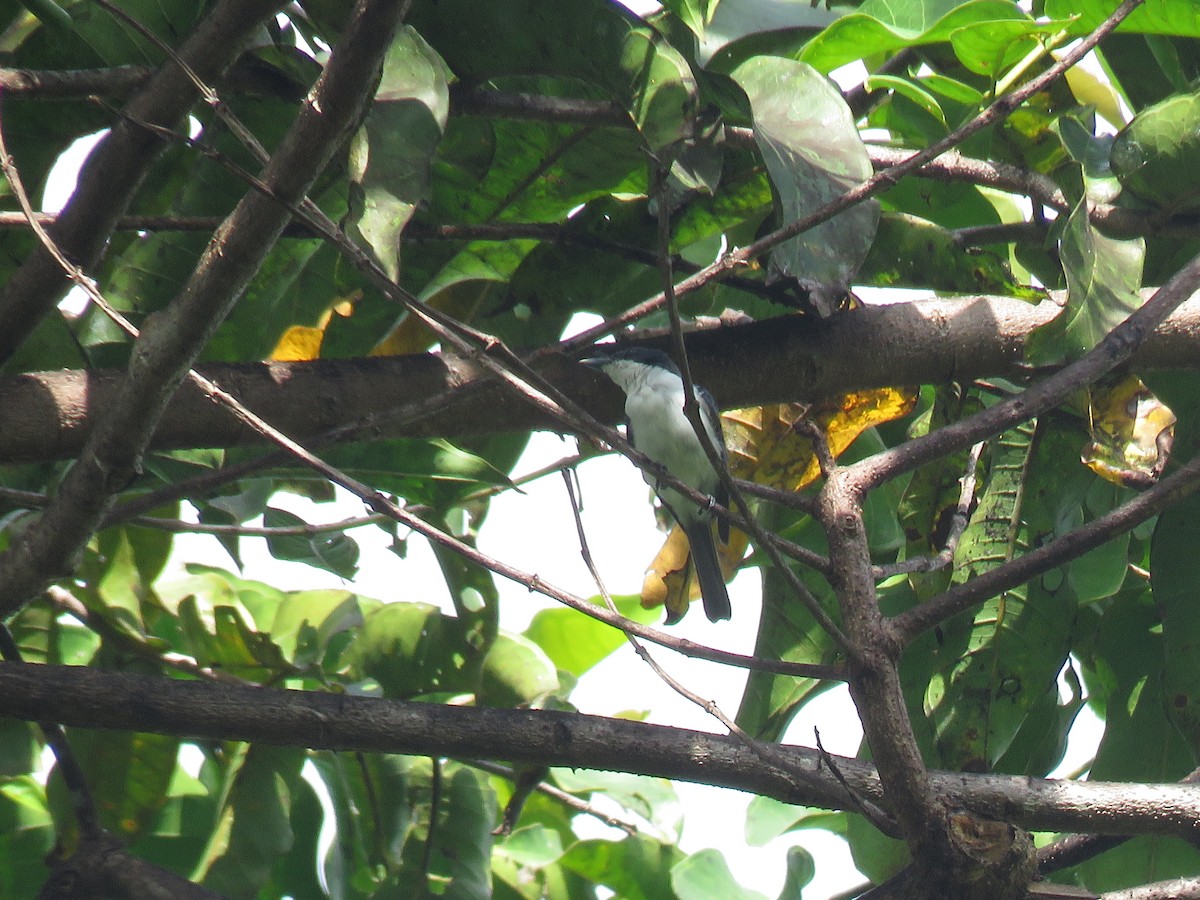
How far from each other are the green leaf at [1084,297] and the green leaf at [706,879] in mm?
1374

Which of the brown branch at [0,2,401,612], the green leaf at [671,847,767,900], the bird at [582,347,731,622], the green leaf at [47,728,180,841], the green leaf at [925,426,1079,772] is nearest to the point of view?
the brown branch at [0,2,401,612]

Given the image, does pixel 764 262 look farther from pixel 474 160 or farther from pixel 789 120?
A: pixel 474 160

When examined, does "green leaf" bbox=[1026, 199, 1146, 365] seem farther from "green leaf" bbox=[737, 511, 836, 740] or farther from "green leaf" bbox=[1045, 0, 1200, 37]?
"green leaf" bbox=[737, 511, 836, 740]

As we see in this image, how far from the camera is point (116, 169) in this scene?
171 centimetres

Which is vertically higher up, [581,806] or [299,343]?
[299,343]

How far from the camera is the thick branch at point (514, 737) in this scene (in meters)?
1.69

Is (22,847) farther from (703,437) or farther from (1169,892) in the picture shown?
(1169,892)

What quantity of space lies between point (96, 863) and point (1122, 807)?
5.36 feet

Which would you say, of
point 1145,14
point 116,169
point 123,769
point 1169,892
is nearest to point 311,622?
point 123,769

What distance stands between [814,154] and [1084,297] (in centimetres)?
52

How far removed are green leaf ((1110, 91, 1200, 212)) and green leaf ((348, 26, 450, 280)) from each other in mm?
1356

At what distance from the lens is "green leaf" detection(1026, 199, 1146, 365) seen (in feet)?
6.63

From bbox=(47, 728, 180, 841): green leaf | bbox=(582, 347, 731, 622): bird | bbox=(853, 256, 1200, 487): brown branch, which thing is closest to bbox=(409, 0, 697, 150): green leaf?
bbox=(853, 256, 1200, 487): brown branch

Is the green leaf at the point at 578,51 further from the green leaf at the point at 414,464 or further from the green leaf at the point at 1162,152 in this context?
the green leaf at the point at 1162,152
